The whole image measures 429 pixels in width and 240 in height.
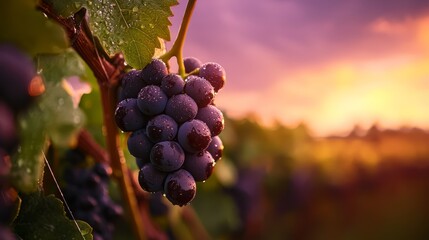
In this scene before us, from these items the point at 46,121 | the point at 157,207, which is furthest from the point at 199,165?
the point at 157,207

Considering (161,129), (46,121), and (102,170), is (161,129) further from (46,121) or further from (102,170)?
(102,170)

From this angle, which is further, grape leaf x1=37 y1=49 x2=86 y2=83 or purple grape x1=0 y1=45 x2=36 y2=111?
grape leaf x1=37 y1=49 x2=86 y2=83

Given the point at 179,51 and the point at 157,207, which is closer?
the point at 179,51

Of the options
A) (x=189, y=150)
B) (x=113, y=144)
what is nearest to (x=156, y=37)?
(x=189, y=150)

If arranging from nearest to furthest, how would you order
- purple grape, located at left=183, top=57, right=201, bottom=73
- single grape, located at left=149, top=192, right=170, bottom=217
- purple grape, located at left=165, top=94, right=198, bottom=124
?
purple grape, located at left=165, top=94, right=198, bottom=124, purple grape, located at left=183, top=57, right=201, bottom=73, single grape, located at left=149, top=192, right=170, bottom=217

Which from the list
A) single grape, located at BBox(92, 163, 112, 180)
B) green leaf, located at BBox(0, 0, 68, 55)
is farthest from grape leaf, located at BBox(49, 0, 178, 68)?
single grape, located at BBox(92, 163, 112, 180)

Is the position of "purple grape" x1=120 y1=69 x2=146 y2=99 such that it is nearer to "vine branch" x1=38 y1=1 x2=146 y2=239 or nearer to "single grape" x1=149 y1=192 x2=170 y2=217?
"vine branch" x1=38 y1=1 x2=146 y2=239

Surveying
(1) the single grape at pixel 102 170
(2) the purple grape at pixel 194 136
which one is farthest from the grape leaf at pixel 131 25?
(1) the single grape at pixel 102 170

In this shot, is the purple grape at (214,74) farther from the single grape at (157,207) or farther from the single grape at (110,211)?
the single grape at (157,207)
